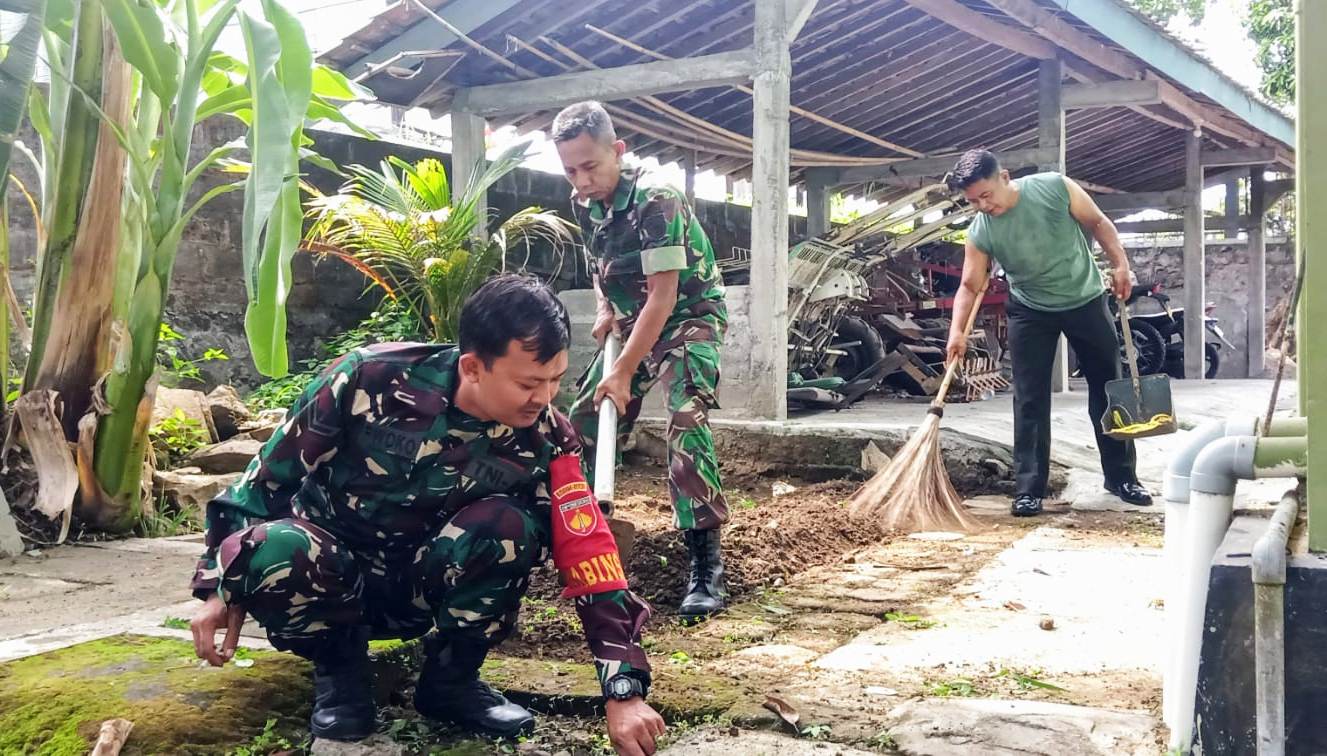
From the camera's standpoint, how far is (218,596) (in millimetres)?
→ 1865

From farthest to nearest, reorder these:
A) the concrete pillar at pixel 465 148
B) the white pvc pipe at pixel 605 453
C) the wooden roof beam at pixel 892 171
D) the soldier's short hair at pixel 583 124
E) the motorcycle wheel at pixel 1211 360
Answer: the motorcycle wheel at pixel 1211 360 < the wooden roof beam at pixel 892 171 < the concrete pillar at pixel 465 148 < the soldier's short hair at pixel 583 124 < the white pvc pipe at pixel 605 453

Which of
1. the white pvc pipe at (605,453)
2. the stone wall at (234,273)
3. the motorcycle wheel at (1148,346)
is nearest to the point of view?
the white pvc pipe at (605,453)

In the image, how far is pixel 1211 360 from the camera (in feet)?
43.0

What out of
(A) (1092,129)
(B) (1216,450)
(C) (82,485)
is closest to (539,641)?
(B) (1216,450)

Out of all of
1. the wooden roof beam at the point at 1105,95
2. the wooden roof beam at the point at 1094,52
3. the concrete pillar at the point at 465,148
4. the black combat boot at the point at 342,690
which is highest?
the wooden roof beam at the point at 1094,52

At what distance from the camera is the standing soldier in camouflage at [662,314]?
10.2 feet

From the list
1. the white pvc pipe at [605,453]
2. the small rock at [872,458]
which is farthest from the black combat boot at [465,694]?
the small rock at [872,458]

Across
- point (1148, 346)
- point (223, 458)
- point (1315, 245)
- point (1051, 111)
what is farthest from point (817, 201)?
point (1315, 245)

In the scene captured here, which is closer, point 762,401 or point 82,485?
point 82,485

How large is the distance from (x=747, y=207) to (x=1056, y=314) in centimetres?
598

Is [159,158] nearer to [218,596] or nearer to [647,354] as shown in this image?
[647,354]

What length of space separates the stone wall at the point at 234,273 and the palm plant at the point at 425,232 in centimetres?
56

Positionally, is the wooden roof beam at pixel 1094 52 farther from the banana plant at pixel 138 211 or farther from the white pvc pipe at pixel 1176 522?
the white pvc pipe at pixel 1176 522

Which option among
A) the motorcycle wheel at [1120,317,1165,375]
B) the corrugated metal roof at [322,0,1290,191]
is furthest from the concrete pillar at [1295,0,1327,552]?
the motorcycle wheel at [1120,317,1165,375]
